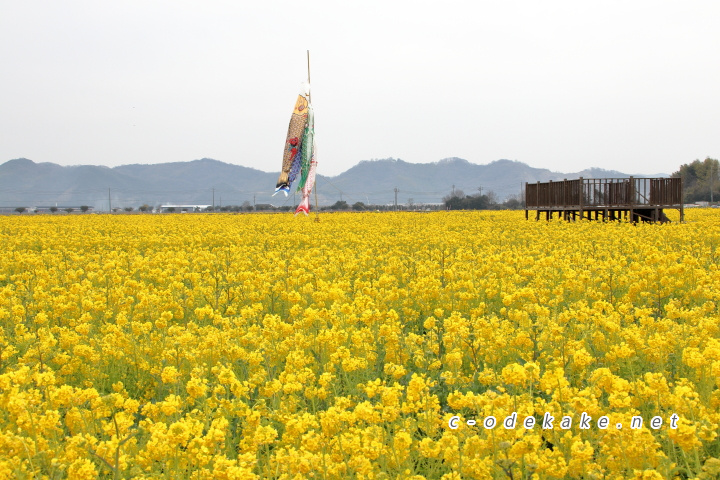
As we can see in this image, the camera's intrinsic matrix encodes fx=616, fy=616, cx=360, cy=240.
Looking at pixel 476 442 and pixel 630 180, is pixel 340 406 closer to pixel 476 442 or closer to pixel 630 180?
pixel 476 442

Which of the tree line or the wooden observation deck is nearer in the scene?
the wooden observation deck

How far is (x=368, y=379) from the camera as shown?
520 cm

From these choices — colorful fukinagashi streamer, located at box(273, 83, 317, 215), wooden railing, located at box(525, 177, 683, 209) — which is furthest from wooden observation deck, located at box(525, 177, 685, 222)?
colorful fukinagashi streamer, located at box(273, 83, 317, 215)

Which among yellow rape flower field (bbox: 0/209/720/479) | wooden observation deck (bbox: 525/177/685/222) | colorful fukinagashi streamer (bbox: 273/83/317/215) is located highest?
colorful fukinagashi streamer (bbox: 273/83/317/215)

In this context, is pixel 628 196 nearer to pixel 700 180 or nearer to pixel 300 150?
pixel 300 150

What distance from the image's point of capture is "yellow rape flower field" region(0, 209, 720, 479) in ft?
9.64

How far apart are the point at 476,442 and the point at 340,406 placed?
822 mm

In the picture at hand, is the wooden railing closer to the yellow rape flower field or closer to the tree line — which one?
the yellow rape flower field

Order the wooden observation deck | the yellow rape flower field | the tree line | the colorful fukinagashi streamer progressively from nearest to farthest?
the yellow rape flower field, the wooden observation deck, the colorful fukinagashi streamer, the tree line

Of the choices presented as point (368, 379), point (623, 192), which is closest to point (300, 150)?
point (623, 192)

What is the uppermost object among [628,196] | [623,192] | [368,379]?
[623,192]

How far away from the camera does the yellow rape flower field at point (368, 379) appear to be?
2938 mm

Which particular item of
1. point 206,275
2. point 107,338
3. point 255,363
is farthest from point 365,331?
point 206,275

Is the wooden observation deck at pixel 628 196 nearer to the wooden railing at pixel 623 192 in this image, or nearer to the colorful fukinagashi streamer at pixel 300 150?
the wooden railing at pixel 623 192
